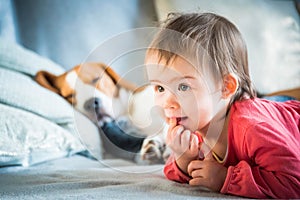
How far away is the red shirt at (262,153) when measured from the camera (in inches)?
29.5

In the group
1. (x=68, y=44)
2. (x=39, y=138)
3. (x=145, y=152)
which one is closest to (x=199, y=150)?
(x=145, y=152)

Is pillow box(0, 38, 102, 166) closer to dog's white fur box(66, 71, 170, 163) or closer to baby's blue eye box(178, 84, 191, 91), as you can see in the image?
dog's white fur box(66, 71, 170, 163)

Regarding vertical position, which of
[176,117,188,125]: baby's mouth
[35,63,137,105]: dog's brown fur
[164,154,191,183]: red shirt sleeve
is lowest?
[164,154,191,183]: red shirt sleeve

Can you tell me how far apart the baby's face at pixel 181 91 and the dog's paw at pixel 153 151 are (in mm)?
239

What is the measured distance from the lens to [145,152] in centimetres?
113

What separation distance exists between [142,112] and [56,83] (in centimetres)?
66

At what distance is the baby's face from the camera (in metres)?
0.80

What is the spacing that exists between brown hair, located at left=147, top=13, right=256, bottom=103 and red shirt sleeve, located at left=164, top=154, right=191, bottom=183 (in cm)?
18

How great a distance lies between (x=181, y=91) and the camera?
0.80m

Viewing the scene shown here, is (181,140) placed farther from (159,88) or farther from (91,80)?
(91,80)

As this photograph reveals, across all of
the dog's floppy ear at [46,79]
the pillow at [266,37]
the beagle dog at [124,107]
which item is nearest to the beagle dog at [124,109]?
the beagle dog at [124,107]

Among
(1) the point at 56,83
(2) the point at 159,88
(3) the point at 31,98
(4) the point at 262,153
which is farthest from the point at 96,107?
(4) the point at 262,153

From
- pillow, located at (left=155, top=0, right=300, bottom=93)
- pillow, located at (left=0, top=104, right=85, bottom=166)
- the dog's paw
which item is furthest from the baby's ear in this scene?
pillow, located at (left=155, top=0, right=300, bottom=93)

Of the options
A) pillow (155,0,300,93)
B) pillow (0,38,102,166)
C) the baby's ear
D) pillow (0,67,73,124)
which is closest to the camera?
the baby's ear
